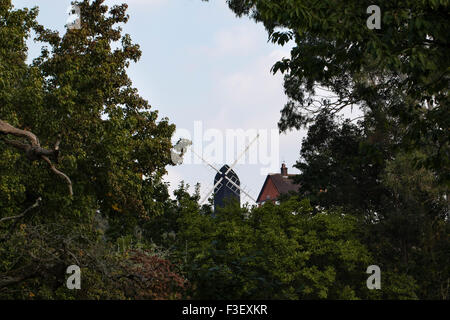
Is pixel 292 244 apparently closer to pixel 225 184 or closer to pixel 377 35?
pixel 377 35

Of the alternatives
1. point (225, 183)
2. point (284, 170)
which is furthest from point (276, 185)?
point (225, 183)

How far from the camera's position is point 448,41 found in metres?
11.4

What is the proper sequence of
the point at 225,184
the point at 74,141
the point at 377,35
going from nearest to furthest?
the point at 377,35, the point at 74,141, the point at 225,184

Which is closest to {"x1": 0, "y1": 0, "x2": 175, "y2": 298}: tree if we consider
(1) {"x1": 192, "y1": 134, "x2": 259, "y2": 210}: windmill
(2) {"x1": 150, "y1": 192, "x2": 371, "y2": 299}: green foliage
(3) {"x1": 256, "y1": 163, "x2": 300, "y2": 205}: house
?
(2) {"x1": 150, "y1": 192, "x2": 371, "y2": 299}: green foliage

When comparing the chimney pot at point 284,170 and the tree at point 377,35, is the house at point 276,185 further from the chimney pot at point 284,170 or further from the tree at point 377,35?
the tree at point 377,35

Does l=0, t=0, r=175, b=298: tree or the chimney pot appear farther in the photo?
the chimney pot

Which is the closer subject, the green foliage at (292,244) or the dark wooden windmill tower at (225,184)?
the green foliage at (292,244)

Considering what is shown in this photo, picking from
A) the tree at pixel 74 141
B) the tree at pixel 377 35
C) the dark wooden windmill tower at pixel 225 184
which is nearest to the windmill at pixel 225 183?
the dark wooden windmill tower at pixel 225 184

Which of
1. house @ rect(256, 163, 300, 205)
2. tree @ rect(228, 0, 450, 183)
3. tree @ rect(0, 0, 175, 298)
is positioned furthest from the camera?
house @ rect(256, 163, 300, 205)

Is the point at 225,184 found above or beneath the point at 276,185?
beneath

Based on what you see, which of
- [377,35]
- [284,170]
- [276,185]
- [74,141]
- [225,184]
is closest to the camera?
[377,35]

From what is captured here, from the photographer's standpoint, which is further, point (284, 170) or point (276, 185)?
point (284, 170)

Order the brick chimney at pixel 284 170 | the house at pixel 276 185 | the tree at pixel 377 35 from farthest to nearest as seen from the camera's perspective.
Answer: the brick chimney at pixel 284 170
the house at pixel 276 185
the tree at pixel 377 35

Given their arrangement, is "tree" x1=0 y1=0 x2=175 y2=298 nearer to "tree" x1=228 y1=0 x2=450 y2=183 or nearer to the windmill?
"tree" x1=228 y1=0 x2=450 y2=183
